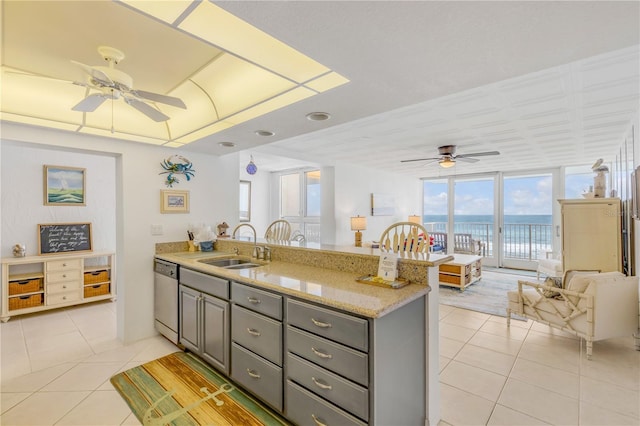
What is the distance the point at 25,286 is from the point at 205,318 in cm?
328

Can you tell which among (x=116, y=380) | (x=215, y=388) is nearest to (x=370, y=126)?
(x=215, y=388)

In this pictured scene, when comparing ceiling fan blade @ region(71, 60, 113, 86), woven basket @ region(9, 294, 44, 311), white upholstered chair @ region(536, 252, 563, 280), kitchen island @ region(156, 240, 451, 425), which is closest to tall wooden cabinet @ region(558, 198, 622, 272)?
white upholstered chair @ region(536, 252, 563, 280)

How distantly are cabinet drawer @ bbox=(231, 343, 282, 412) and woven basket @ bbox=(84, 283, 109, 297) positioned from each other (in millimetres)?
3546

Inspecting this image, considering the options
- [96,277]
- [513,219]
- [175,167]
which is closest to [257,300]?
[175,167]

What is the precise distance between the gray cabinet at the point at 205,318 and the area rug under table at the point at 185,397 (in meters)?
0.15

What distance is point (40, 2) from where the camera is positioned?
1.54 meters

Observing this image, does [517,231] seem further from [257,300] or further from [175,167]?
[175,167]

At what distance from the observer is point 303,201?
24.3 feet

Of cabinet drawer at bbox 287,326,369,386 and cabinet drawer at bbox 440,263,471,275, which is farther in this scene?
cabinet drawer at bbox 440,263,471,275

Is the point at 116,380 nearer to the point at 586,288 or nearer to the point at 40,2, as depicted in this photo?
the point at 40,2

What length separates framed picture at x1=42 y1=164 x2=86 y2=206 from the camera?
4.37m

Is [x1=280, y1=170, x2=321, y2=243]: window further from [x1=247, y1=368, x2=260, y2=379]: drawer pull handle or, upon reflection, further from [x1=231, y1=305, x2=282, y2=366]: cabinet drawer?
[x1=247, y1=368, x2=260, y2=379]: drawer pull handle

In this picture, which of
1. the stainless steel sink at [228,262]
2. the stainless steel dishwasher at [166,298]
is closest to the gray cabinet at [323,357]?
the stainless steel sink at [228,262]

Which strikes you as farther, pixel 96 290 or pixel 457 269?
pixel 457 269
